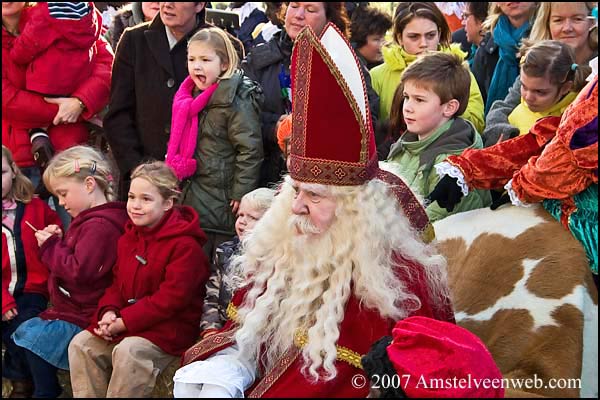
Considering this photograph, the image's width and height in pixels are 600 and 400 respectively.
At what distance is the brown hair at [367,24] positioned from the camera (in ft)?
19.6

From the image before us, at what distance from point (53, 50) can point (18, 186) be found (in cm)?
86

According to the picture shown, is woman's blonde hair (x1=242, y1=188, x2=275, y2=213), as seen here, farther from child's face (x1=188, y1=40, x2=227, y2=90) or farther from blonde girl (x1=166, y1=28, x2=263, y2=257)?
child's face (x1=188, y1=40, x2=227, y2=90)

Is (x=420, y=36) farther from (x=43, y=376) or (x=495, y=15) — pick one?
(x=43, y=376)

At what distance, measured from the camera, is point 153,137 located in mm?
5250

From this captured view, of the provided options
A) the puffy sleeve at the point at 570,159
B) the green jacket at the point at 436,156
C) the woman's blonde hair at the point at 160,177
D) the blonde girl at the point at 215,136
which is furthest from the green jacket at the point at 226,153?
the puffy sleeve at the point at 570,159

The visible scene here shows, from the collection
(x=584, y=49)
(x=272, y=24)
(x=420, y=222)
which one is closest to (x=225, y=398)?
(x=420, y=222)

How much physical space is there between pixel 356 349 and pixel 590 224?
100 centimetres

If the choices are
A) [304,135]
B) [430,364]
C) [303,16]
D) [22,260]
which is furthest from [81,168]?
[430,364]

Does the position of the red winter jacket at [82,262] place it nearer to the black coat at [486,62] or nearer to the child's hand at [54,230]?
the child's hand at [54,230]

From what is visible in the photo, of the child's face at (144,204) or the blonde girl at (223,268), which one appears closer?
the blonde girl at (223,268)

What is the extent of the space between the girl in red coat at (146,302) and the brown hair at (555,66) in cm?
177

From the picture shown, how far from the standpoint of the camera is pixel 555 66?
4254 millimetres

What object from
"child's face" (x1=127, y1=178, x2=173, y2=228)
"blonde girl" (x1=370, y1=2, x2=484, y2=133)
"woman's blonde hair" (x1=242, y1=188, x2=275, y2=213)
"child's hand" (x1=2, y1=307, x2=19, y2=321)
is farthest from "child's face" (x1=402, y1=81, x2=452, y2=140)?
"child's hand" (x1=2, y1=307, x2=19, y2=321)

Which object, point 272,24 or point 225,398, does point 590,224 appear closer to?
point 225,398
